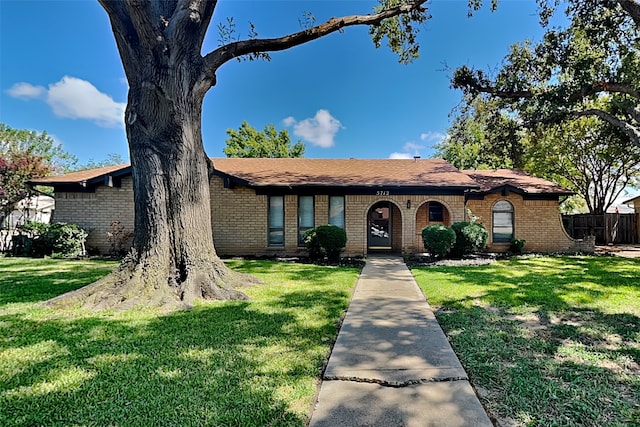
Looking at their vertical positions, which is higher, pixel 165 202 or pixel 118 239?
pixel 165 202

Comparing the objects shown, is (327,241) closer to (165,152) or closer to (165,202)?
(165,202)

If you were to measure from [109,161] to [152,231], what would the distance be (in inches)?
1845

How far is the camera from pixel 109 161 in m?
44.7

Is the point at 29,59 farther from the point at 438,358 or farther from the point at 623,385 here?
the point at 623,385

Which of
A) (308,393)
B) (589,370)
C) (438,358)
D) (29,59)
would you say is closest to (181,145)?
(308,393)

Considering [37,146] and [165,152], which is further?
[37,146]

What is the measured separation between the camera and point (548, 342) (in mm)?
4125

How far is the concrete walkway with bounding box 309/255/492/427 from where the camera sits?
2.53 meters

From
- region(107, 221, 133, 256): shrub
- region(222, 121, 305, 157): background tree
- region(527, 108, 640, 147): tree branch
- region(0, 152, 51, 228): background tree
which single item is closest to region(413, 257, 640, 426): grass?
region(527, 108, 640, 147): tree branch

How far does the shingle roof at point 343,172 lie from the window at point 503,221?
7.23 feet

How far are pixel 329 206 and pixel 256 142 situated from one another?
2748cm

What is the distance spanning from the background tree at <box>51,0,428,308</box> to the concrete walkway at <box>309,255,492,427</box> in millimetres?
3147

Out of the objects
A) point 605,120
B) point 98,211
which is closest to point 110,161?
point 98,211

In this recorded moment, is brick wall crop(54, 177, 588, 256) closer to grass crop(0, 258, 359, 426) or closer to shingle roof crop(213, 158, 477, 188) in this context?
shingle roof crop(213, 158, 477, 188)
